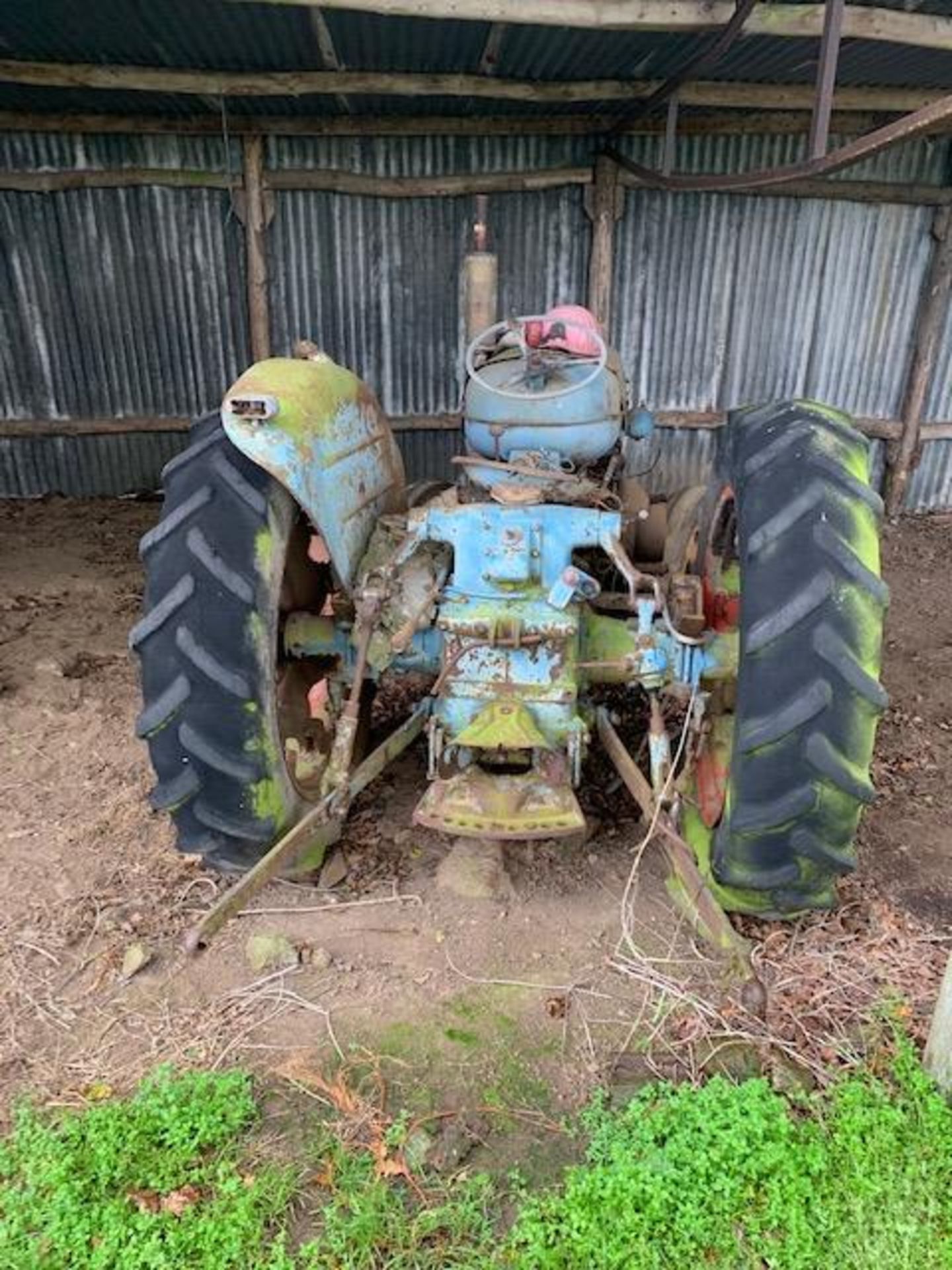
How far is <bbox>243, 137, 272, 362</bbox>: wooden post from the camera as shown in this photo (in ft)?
18.8

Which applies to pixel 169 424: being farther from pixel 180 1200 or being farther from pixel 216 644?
pixel 180 1200

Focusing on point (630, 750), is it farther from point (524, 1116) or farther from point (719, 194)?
point (719, 194)

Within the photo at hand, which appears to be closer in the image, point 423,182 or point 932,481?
point 423,182

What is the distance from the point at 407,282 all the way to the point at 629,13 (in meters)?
2.80

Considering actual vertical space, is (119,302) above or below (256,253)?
below

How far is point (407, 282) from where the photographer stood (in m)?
6.12

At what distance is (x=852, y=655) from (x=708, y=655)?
20.1 inches

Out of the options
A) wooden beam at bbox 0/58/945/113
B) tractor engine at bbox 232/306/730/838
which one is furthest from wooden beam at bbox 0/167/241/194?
tractor engine at bbox 232/306/730/838

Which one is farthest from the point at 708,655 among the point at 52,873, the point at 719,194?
the point at 719,194

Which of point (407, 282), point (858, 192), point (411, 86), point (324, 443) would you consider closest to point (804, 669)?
point (324, 443)

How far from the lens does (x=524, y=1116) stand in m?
1.98

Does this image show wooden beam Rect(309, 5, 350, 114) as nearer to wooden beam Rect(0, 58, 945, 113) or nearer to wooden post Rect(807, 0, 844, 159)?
wooden beam Rect(0, 58, 945, 113)

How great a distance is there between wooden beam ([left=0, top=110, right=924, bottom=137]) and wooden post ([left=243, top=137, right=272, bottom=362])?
139 mm

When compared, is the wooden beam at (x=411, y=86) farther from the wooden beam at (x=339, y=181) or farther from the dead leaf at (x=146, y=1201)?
the dead leaf at (x=146, y=1201)
